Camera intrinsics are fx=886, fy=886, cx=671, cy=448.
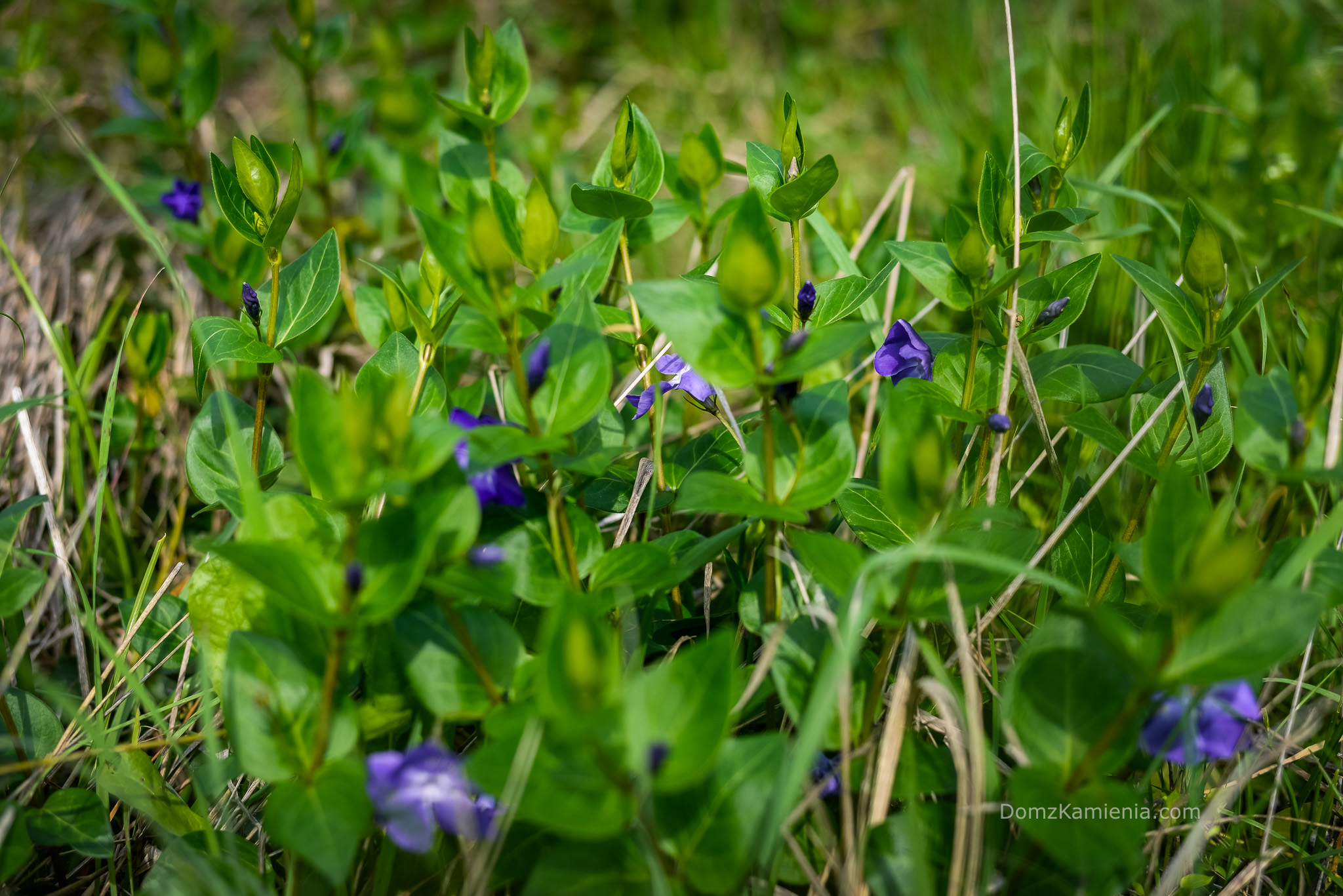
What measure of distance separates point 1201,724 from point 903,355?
80cm

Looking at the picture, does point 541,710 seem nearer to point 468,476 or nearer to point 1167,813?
point 468,476

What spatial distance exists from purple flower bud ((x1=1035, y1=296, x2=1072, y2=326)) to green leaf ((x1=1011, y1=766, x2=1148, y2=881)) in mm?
897

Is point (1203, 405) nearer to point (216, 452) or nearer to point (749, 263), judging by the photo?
point (749, 263)

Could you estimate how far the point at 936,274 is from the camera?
1725 millimetres

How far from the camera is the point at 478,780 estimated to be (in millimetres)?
1146

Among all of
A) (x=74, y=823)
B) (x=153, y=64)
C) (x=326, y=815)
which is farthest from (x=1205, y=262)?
(x=153, y=64)

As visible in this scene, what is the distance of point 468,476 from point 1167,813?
126cm

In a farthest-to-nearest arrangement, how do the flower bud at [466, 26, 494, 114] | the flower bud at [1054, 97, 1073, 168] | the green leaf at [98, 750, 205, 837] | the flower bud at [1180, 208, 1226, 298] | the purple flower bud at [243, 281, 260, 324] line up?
1. the flower bud at [466, 26, 494, 114]
2. the flower bud at [1054, 97, 1073, 168]
3. the purple flower bud at [243, 281, 260, 324]
4. the flower bud at [1180, 208, 1226, 298]
5. the green leaf at [98, 750, 205, 837]

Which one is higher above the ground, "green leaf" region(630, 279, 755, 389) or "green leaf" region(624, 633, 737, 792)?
"green leaf" region(630, 279, 755, 389)

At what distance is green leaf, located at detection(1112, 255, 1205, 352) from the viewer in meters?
1.60

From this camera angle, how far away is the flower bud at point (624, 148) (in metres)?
1.82

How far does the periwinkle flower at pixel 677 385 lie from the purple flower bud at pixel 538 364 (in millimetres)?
352

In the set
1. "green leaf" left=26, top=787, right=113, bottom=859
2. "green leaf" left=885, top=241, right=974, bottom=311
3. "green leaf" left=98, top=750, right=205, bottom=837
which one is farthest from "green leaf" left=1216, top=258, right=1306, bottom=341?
"green leaf" left=26, top=787, right=113, bottom=859

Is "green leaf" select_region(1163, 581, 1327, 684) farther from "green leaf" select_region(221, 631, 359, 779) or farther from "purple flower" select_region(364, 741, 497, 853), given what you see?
"green leaf" select_region(221, 631, 359, 779)
